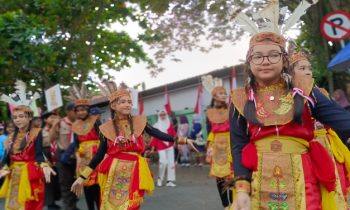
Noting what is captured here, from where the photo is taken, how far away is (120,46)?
53.1ft

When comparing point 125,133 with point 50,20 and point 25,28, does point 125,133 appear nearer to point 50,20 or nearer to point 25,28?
A: point 25,28

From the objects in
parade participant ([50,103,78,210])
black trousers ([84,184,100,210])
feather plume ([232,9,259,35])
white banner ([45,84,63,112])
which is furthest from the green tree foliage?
feather plume ([232,9,259,35])

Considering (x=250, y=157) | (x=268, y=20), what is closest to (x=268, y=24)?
(x=268, y=20)

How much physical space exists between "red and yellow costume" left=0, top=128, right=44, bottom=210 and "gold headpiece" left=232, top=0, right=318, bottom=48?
395 centimetres

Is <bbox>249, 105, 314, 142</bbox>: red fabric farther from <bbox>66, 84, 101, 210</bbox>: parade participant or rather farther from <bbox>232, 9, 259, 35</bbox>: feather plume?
<bbox>66, 84, 101, 210</bbox>: parade participant

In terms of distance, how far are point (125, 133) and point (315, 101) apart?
3149 millimetres

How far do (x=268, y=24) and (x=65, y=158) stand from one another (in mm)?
6189

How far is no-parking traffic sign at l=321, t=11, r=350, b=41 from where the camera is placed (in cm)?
984

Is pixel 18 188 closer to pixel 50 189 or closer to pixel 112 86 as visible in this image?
pixel 112 86

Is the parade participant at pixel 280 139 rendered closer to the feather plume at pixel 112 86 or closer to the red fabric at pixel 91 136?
the feather plume at pixel 112 86

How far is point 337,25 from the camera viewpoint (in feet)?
32.6

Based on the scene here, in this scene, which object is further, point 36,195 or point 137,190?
point 36,195

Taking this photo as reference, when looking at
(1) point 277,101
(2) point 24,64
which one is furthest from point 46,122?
(1) point 277,101

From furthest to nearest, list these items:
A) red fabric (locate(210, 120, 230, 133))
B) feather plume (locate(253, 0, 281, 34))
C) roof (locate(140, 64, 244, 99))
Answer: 1. roof (locate(140, 64, 244, 99))
2. red fabric (locate(210, 120, 230, 133))
3. feather plume (locate(253, 0, 281, 34))
